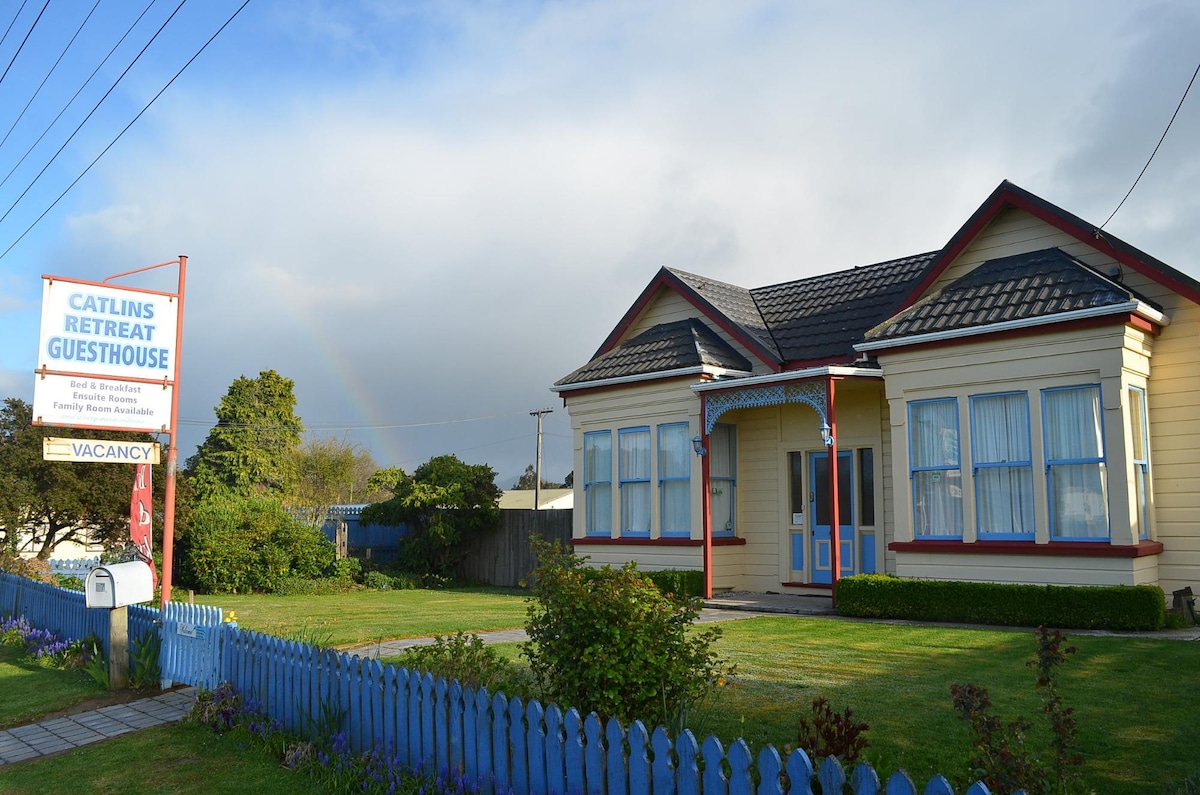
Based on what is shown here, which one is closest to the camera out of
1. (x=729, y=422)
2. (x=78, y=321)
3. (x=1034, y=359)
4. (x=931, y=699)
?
(x=931, y=699)

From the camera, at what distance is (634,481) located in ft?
62.0

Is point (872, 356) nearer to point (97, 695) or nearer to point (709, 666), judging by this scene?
point (709, 666)

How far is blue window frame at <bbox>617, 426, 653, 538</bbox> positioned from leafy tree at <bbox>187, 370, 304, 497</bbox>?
35161 mm

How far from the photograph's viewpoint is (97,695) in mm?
10133

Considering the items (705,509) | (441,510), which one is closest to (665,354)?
(705,509)

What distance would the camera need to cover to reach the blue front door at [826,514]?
54.9ft

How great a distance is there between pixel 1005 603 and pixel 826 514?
471 cm

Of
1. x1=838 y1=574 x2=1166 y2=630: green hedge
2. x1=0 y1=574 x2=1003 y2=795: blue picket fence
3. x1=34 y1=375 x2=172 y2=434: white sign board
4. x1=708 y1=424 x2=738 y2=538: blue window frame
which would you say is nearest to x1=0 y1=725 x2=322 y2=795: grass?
x1=0 y1=574 x2=1003 y2=795: blue picket fence

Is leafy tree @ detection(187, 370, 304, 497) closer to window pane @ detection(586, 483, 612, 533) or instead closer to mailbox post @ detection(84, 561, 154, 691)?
window pane @ detection(586, 483, 612, 533)

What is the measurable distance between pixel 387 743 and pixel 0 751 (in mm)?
4107

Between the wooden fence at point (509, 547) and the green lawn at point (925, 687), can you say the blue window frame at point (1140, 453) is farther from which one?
the wooden fence at point (509, 547)

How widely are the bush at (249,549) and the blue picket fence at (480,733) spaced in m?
13.3

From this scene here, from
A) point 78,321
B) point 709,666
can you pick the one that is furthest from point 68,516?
point 709,666

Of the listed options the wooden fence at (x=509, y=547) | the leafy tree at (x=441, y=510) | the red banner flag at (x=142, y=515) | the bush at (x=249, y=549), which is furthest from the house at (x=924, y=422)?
the red banner flag at (x=142, y=515)
